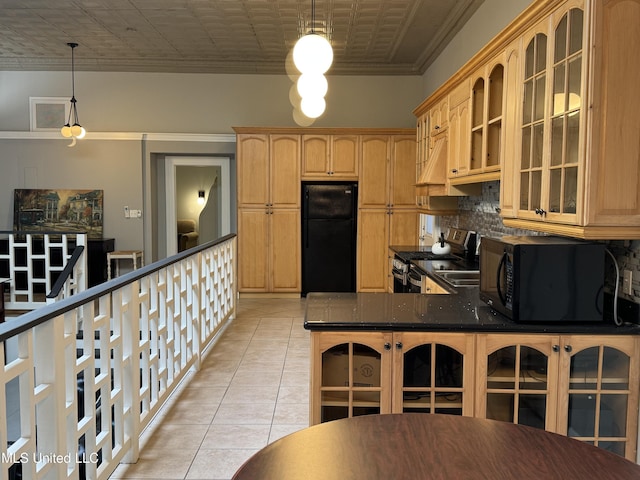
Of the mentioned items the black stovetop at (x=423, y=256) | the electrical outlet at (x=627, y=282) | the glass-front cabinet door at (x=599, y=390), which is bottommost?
the glass-front cabinet door at (x=599, y=390)

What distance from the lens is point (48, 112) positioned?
7223 mm

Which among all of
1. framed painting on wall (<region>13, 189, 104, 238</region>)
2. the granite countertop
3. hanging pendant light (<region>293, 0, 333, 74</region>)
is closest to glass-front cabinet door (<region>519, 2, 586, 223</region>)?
the granite countertop

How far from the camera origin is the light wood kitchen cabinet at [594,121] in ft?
6.72

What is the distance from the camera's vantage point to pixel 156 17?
534 cm

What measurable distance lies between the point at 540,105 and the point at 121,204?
20.2ft

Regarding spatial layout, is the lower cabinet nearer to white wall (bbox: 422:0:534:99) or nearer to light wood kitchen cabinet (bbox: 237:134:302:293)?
white wall (bbox: 422:0:534:99)

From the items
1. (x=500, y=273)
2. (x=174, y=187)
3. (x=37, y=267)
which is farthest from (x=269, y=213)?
(x=500, y=273)

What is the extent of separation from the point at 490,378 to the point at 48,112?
23.6 ft

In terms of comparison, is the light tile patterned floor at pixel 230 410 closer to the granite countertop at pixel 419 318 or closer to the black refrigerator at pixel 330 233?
the granite countertop at pixel 419 318

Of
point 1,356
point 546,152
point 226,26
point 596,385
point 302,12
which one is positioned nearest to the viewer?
Result: point 1,356

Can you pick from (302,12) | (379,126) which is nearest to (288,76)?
(379,126)

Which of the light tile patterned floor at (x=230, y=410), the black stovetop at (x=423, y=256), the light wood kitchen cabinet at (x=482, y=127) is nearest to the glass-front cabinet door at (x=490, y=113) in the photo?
the light wood kitchen cabinet at (x=482, y=127)

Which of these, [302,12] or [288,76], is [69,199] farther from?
[302,12]

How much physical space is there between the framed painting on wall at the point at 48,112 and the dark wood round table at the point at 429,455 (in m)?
7.28
